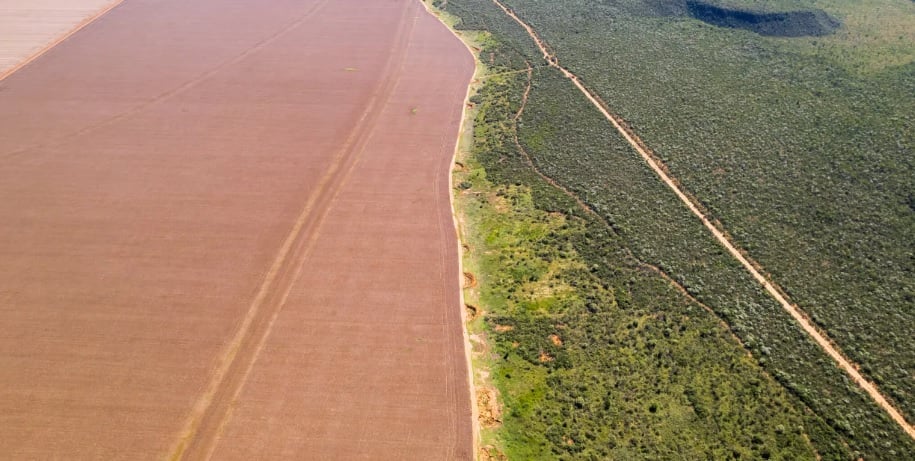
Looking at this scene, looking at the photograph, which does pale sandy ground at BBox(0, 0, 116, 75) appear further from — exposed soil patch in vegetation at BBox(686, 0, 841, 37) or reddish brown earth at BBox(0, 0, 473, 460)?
exposed soil patch in vegetation at BBox(686, 0, 841, 37)

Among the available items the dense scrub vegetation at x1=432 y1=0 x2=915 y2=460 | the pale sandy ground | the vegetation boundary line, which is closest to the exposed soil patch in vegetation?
the dense scrub vegetation at x1=432 y1=0 x2=915 y2=460

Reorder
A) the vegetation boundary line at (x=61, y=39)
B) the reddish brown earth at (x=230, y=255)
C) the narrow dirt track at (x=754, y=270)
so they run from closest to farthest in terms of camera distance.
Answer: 1. the reddish brown earth at (x=230, y=255)
2. the narrow dirt track at (x=754, y=270)
3. the vegetation boundary line at (x=61, y=39)

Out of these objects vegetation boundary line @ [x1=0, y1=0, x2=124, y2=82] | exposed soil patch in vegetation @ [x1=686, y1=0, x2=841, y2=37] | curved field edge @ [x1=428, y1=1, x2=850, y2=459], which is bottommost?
curved field edge @ [x1=428, y1=1, x2=850, y2=459]

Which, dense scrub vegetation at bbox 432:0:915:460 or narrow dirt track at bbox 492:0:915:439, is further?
dense scrub vegetation at bbox 432:0:915:460

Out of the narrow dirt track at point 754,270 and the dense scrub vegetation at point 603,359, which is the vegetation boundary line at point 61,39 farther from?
the narrow dirt track at point 754,270

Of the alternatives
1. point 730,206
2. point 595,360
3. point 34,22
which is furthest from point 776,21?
point 34,22

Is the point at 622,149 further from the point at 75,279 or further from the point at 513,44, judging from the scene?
the point at 75,279

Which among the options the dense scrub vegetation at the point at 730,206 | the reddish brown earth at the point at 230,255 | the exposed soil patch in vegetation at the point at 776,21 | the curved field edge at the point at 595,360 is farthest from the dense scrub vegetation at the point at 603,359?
the exposed soil patch in vegetation at the point at 776,21
